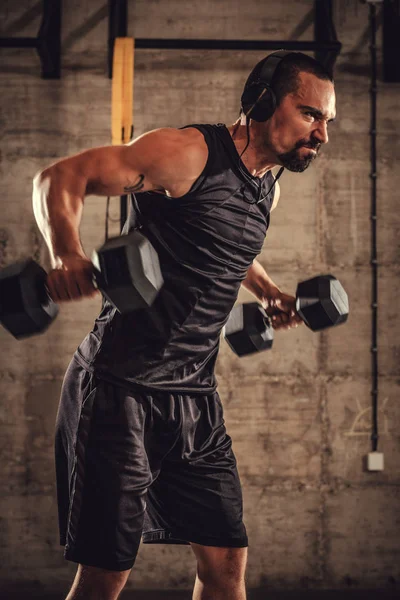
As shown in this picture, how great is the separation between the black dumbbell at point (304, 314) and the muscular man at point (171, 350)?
29 centimetres

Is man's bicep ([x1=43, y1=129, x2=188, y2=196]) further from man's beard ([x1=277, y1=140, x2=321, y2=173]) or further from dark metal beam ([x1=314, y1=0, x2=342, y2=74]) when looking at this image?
dark metal beam ([x1=314, y1=0, x2=342, y2=74])

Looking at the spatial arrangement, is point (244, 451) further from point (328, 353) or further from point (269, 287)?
point (269, 287)

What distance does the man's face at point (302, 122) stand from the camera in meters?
1.61

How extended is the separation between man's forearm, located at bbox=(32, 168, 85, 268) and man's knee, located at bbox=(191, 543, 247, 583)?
907 mm

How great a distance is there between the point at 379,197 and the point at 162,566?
7.41ft

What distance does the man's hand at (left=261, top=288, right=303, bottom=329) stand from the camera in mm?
2033

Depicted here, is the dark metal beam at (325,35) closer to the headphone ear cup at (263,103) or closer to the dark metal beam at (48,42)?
the dark metal beam at (48,42)

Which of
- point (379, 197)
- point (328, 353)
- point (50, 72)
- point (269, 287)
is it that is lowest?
point (328, 353)

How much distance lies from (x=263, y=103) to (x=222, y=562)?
1226 mm

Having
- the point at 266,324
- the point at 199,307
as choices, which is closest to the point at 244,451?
the point at 266,324

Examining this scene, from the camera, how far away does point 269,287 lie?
2.09 m

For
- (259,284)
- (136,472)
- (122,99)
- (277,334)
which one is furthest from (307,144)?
(277,334)

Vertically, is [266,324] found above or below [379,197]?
below

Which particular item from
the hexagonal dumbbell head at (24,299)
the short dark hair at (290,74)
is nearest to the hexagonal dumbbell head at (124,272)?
the hexagonal dumbbell head at (24,299)
